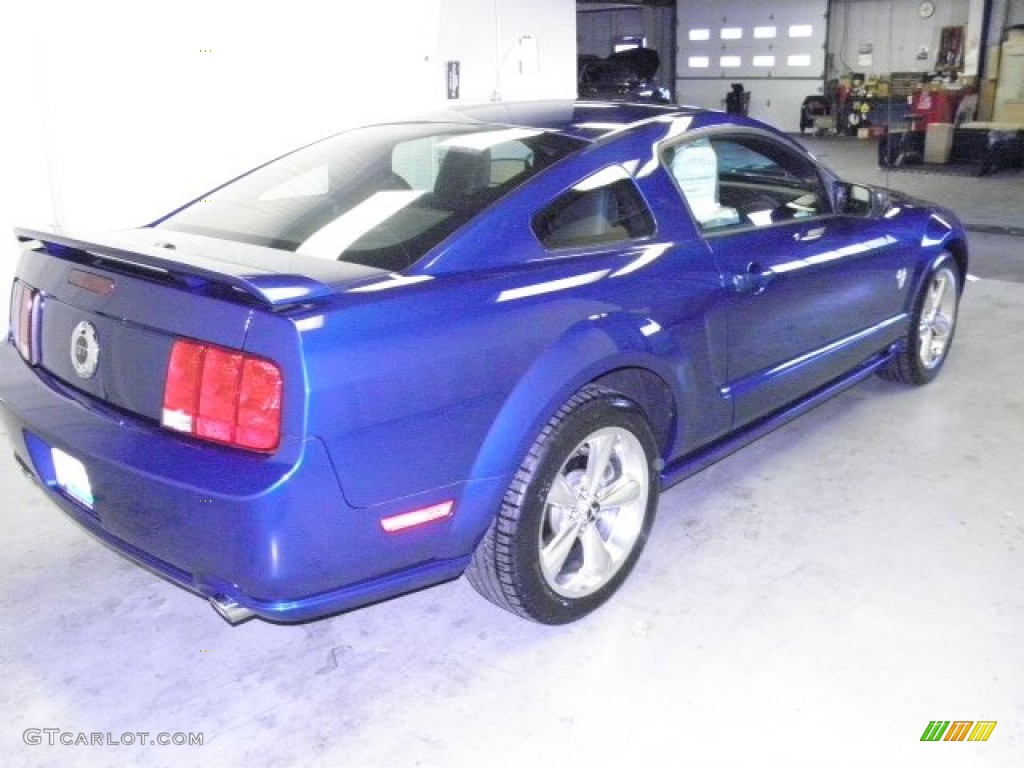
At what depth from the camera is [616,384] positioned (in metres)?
2.55

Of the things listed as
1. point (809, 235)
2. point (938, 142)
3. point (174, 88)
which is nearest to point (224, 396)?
point (809, 235)

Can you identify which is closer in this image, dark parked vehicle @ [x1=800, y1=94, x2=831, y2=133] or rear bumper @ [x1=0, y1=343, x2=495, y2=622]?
rear bumper @ [x1=0, y1=343, x2=495, y2=622]

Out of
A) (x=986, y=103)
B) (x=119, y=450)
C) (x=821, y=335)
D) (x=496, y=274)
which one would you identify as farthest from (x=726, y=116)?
(x=986, y=103)

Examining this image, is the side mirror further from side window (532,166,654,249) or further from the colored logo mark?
the colored logo mark

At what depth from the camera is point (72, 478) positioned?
2207mm

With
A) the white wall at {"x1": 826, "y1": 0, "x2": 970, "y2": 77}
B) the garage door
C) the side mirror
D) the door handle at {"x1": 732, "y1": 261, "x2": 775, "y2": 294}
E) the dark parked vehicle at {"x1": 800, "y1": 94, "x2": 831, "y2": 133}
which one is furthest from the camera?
the garage door

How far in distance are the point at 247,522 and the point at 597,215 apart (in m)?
1.27

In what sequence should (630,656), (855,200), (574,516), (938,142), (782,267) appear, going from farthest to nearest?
(938,142) < (855,200) < (782,267) < (574,516) < (630,656)

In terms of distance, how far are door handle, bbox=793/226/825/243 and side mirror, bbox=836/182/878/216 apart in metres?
0.30

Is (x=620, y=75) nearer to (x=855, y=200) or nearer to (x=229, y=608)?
(x=855, y=200)

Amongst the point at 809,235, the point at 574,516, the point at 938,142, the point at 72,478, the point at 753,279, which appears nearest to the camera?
the point at 72,478

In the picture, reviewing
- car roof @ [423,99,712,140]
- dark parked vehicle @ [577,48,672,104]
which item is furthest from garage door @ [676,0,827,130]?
car roof @ [423,99,712,140]

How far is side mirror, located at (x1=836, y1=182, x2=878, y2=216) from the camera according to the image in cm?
355

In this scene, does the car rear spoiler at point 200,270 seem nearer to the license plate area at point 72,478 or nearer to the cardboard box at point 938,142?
the license plate area at point 72,478
